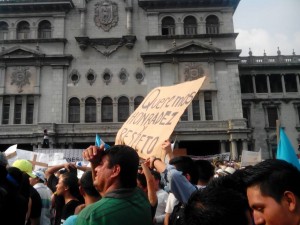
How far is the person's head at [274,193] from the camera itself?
2078 mm

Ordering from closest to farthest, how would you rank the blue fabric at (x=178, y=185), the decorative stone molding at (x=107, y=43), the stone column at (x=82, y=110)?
the blue fabric at (x=178, y=185)
the stone column at (x=82, y=110)
the decorative stone molding at (x=107, y=43)

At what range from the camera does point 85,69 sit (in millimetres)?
31500

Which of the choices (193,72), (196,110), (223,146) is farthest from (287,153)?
(193,72)

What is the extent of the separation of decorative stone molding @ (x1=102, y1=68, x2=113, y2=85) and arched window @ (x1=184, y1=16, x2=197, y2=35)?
26.3 feet

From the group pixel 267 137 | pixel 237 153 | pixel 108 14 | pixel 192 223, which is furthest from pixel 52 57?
pixel 192 223

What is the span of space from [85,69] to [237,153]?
15.0 metres

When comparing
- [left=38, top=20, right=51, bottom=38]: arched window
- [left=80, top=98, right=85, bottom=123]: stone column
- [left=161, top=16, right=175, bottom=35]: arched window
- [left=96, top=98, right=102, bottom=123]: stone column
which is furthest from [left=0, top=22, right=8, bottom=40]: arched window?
[left=161, top=16, right=175, bottom=35]: arched window

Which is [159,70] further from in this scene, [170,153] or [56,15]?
[170,153]

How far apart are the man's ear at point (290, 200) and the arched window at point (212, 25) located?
1256 inches

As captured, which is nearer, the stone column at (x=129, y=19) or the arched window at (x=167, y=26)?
the stone column at (x=129, y=19)

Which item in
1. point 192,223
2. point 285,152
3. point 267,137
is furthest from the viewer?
point 267,137

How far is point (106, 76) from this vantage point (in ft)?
104

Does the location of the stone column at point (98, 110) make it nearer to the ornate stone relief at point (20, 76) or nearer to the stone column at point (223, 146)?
the ornate stone relief at point (20, 76)

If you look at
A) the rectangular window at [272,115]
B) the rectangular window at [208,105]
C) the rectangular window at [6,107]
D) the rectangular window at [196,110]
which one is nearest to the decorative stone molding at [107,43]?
the rectangular window at [196,110]
